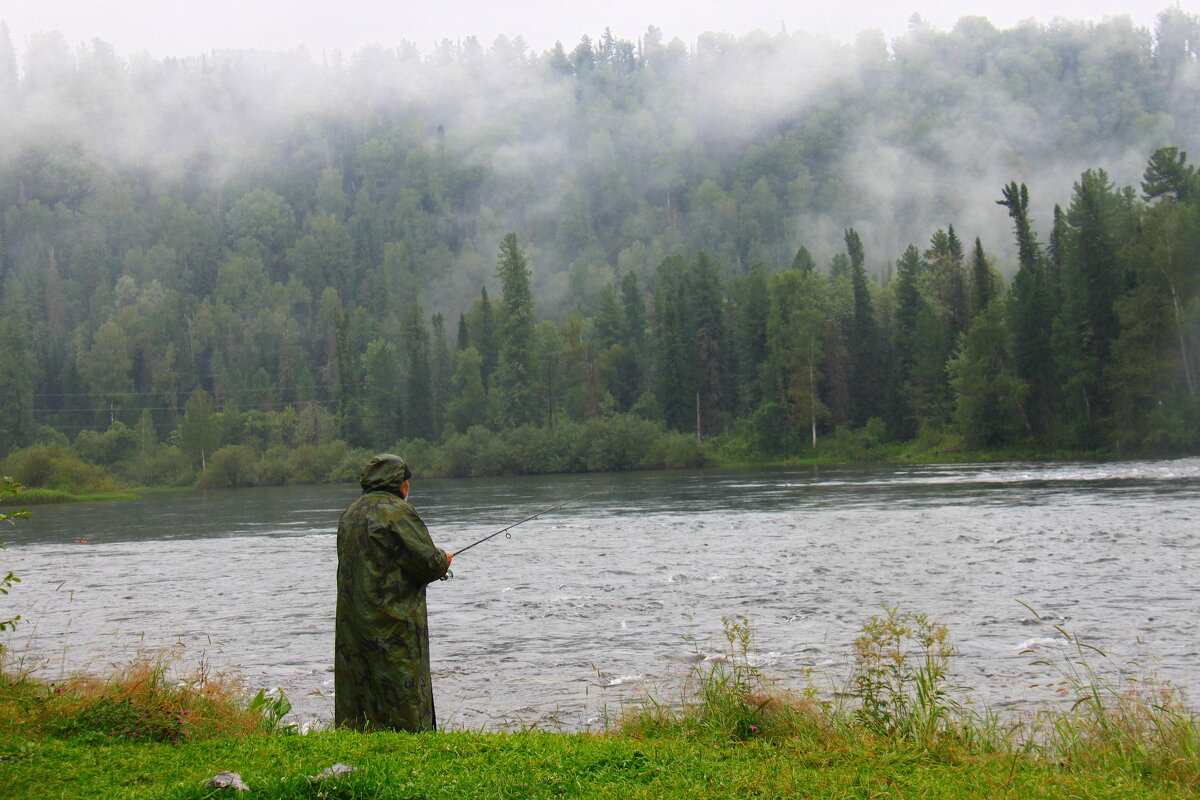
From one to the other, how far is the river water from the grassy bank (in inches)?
73.5

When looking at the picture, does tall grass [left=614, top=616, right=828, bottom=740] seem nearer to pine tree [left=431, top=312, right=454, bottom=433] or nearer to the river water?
the river water

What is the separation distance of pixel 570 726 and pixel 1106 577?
12.8 m

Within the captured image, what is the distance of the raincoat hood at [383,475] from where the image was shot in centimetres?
858

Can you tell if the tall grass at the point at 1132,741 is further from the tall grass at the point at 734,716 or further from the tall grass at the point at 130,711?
the tall grass at the point at 130,711

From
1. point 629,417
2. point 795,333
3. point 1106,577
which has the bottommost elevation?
point 1106,577

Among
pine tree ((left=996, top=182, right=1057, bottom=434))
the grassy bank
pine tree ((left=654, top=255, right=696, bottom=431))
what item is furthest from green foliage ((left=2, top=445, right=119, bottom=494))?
the grassy bank

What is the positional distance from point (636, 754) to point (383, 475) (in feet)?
10.2

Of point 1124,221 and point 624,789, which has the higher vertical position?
point 1124,221

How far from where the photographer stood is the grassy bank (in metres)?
6.09

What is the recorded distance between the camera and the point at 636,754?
22.8 ft

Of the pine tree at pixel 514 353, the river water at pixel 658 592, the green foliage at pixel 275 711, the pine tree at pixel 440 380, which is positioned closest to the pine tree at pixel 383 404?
the pine tree at pixel 440 380

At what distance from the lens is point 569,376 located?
10794 centimetres

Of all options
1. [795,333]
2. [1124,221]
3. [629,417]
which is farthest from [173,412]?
[1124,221]

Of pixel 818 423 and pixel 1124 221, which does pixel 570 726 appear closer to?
pixel 1124 221
